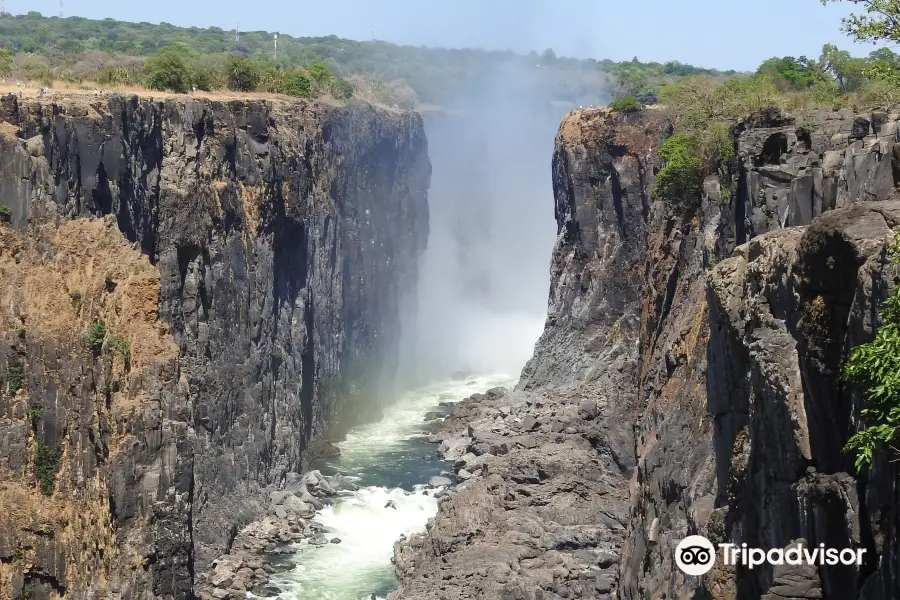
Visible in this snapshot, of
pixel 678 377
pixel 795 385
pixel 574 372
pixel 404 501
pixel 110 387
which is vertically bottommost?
pixel 404 501

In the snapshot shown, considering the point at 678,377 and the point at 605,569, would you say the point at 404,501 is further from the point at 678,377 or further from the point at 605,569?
the point at 678,377

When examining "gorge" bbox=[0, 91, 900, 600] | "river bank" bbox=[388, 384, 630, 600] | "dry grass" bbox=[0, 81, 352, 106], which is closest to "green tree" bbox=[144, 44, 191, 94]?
"dry grass" bbox=[0, 81, 352, 106]

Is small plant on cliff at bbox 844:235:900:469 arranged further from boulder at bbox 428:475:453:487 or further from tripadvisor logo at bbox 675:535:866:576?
boulder at bbox 428:475:453:487

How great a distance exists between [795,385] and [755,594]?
4.61 metres

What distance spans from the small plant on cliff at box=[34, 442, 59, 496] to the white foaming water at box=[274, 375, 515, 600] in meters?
13.1

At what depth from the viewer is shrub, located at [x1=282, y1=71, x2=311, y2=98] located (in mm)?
76125

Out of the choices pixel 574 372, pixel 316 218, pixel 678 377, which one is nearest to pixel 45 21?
pixel 316 218

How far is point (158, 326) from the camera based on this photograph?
45.5 metres

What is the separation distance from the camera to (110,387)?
140 ft

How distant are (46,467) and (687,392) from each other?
25.6 m

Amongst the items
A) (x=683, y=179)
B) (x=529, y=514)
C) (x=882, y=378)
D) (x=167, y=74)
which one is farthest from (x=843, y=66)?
(x=882, y=378)

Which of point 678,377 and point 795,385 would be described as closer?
point 795,385

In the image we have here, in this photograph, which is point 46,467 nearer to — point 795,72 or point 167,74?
point 167,74

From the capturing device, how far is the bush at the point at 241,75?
233 feet
